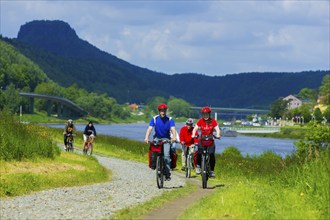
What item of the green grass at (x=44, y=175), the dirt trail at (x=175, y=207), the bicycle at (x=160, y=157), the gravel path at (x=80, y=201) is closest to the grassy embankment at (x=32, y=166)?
the green grass at (x=44, y=175)

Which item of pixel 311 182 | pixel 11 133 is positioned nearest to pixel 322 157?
pixel 311 182

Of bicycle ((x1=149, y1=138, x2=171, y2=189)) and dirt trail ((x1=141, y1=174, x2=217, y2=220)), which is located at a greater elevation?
bicycle ((x1=149, y1=138, x2=171, y2=189))

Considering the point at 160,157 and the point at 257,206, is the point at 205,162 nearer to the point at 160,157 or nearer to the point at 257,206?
the point at 160,157

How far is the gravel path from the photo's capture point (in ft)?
44.3

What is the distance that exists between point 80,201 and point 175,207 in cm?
227

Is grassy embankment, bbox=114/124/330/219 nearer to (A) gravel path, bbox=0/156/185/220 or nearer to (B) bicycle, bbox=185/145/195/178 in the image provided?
(A) gravel path, bbox=0/156/185/220

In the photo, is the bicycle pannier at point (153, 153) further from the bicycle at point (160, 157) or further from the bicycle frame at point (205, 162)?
the bicycle frame at point (205, 162)

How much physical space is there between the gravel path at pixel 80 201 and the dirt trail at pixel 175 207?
0.74m

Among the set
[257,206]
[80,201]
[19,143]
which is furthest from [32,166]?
[257,206]

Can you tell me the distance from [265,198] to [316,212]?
1.51m

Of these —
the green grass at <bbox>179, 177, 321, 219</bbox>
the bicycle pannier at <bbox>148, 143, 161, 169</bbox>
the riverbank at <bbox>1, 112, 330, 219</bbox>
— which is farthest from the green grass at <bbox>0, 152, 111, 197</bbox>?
the green grass at <bbox>179, 177, 321, 219</bbox>

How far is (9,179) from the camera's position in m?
20.5

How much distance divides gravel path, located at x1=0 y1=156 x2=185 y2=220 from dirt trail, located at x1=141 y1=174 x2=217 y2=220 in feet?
2.44

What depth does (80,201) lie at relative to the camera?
629 inches
